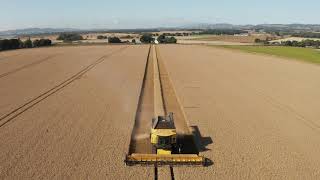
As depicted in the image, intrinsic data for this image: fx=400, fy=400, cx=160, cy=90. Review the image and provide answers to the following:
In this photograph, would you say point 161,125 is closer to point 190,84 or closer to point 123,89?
point 123,89

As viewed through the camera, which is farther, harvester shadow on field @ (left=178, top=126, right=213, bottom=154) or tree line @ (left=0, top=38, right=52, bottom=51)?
tree line @ (left=0, top=38, right=52, bottom=51)

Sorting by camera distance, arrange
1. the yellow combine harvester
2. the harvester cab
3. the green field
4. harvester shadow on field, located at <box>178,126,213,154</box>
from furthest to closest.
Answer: the green field
harvester shadow on field, located at <box>178,126,213,154</box>
the harvester cab
the yellow combine harvester

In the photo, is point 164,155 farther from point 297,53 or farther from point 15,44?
point 15,44

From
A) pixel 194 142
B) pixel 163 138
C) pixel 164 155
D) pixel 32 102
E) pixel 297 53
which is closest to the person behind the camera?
pixel 164 155

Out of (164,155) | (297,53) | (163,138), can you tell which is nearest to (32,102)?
(163,138)

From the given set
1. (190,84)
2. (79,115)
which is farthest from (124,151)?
(190,84)

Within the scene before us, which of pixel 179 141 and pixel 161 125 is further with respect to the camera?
pixel 179 141

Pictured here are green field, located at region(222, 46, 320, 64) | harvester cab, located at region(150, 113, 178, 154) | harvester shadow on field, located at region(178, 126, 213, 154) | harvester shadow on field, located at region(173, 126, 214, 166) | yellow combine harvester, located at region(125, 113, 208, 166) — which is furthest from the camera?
green field, located at region(222, 46, 320, 64)

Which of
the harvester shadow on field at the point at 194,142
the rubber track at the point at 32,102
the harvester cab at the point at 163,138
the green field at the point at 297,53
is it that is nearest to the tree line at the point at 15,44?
the green field at the point at 297,53

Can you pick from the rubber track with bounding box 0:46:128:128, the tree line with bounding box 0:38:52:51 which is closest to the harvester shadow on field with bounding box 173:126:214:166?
the rubber track with bounding box 0:46:128:128

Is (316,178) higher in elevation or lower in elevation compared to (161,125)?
lower

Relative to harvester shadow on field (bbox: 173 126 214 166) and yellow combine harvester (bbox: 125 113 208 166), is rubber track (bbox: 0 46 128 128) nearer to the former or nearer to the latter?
yellow combine harvester (bbox: 125 113 208 166)
